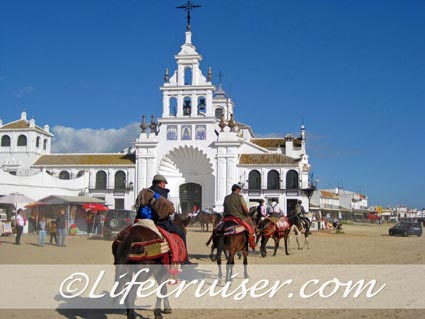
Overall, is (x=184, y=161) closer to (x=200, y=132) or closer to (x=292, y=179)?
(x=200, y=132)

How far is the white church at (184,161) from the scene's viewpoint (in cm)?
5022

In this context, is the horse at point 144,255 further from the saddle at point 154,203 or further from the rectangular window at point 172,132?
the rectangular window at point 172,132

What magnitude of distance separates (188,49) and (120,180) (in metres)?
15.0

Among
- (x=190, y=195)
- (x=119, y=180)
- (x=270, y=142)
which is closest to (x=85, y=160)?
(x=119, y=180)

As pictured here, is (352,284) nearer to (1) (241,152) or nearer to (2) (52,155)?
(1) (241,152)

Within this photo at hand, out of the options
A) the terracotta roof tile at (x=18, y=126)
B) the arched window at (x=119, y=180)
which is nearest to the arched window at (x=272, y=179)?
the arched window at (x=119, y=180)

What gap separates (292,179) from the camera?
50.1m

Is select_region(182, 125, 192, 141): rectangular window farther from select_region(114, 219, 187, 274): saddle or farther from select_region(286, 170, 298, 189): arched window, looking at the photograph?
select_region(114, 219, 187, 274): saddle

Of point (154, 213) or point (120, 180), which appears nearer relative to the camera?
point (154, 213)


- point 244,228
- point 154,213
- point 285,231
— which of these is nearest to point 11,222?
point 285,231

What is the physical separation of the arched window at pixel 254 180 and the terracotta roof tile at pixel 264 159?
3.39ft

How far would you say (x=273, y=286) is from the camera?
37.0ft

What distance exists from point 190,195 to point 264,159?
8343 mm

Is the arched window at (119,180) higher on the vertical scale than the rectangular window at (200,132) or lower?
lower
